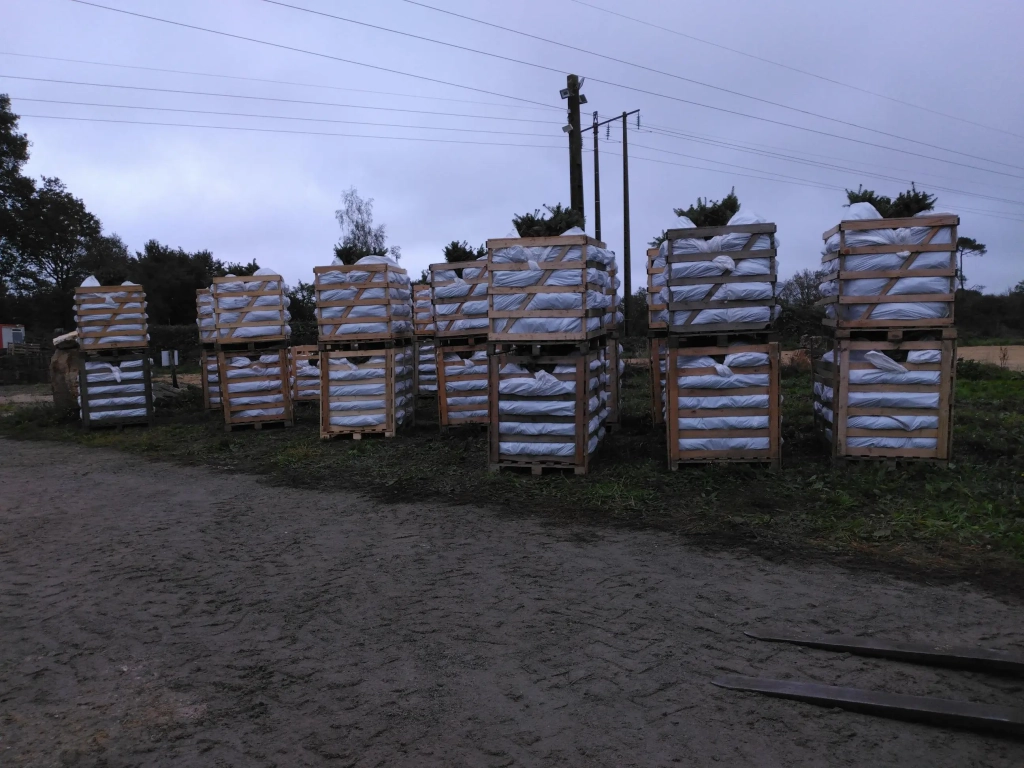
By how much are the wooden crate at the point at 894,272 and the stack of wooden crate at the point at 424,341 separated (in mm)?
8210

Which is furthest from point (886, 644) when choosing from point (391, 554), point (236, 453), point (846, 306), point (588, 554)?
point (236, 453)

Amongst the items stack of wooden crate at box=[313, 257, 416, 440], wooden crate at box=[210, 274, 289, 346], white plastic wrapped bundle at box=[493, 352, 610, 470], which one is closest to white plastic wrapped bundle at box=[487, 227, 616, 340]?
white plastic wrapped bundle at box=[493, 352, 610, 470]

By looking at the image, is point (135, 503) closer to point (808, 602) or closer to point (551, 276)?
point (551, 276)

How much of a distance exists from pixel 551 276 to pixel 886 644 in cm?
511

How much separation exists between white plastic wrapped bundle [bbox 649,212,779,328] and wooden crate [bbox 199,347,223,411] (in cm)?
1162

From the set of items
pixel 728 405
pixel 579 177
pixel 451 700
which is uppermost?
pixel 579 177

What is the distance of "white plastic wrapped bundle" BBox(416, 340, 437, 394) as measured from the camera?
15844mm

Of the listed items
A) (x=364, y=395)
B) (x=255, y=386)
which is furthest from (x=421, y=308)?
(x=364, y=395)

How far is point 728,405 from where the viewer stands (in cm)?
774

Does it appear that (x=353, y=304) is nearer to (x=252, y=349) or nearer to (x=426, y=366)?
(x=252, y=349)

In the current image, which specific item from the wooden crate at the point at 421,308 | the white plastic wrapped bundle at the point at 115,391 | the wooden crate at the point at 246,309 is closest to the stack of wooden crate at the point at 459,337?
the wooden crate at the point at 246,309

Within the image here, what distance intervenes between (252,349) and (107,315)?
306 cm

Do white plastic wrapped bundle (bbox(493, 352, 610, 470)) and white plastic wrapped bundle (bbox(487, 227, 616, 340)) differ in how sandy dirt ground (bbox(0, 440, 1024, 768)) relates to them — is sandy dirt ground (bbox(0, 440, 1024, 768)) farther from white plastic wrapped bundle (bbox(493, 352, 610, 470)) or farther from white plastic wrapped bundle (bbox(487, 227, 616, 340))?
white plastic wrapped bundle (bbox(487, 227, 616, 340))

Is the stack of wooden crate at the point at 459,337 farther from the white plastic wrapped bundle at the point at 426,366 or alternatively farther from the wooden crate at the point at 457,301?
the white plastic wrapped bundle at the point at 426,366
